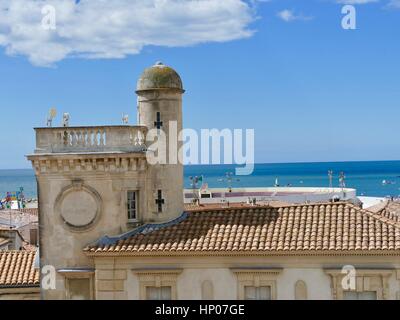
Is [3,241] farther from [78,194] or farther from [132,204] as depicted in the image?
[132,204]

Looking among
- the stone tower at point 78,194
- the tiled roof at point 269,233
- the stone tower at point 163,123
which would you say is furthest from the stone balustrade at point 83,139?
the tiled roof at point 269,233

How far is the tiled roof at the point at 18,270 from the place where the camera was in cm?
2780

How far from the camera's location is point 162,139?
84.9 feet

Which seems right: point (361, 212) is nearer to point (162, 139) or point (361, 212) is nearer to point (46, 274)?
point (162, 139)

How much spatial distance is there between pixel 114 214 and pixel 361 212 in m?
8.81

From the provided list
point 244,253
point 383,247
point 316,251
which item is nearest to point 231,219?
point 244,253

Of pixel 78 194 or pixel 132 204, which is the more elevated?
pixel 78 194

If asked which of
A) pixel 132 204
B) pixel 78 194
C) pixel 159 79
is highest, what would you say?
pixel 159 79

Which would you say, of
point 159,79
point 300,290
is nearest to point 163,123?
point 159,79

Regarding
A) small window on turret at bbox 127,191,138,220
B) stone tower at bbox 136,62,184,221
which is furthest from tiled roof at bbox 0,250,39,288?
stone tower at bbox 136,62,184,221

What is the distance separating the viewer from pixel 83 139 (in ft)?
82.2

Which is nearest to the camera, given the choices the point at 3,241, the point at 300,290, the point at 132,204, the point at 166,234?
the point at 300,290

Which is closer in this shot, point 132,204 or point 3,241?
point 132,204

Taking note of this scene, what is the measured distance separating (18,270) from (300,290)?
1219 cm
